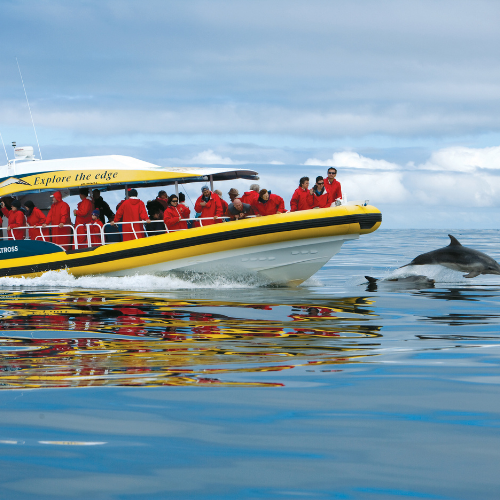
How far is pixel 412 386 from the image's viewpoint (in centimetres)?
426

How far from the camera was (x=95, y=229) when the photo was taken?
508 inches

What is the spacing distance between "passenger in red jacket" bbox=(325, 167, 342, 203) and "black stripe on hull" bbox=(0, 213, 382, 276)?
0.99 m

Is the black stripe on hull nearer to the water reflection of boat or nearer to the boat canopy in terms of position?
the boat canopy

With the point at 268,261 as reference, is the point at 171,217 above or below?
above

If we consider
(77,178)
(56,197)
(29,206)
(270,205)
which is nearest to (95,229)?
(56,197)

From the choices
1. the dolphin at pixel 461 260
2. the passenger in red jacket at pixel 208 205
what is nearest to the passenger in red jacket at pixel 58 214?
the passenger in red jacket at pixel 208 205

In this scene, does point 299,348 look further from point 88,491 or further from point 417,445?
point 88,491

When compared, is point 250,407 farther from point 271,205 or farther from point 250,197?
point 250,197

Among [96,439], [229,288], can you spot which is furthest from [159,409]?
[229,288]

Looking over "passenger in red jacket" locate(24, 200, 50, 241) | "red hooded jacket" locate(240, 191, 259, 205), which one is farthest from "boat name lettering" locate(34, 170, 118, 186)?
"red hooded jacket" locate(240, 191, 259, 205)

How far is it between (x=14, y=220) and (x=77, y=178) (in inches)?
74.2

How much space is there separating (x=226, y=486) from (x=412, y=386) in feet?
6.44

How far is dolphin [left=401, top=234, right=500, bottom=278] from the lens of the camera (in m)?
12.3

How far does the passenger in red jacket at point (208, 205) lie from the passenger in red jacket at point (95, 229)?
1.96 metres
